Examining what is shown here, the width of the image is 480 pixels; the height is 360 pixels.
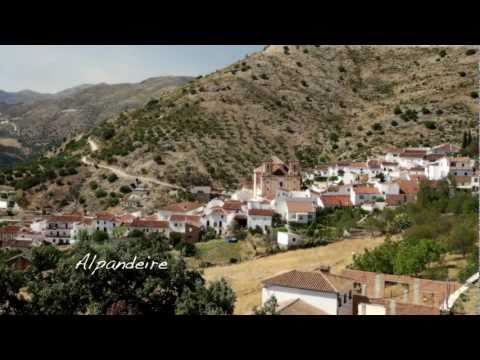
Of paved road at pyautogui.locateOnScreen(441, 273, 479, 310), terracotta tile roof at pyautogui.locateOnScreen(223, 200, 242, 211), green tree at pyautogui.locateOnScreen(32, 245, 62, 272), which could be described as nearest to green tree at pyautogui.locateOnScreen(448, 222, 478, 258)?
paved road at pyautogui.locateOnScreen(441, 273, 479, 310)

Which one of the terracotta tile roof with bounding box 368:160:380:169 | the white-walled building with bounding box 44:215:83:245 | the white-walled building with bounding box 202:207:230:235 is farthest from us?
the terracotta tile roof with bounding box 368:160:380:169

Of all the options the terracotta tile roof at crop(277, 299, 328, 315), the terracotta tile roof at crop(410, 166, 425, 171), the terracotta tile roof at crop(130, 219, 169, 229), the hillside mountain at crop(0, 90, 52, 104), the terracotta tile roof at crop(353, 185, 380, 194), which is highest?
the hillside mountain at crop(0, 90, 52, 104)

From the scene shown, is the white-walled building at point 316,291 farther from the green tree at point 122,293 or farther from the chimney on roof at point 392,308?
the green tree at point 122,293

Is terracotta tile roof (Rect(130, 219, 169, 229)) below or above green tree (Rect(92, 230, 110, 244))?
below

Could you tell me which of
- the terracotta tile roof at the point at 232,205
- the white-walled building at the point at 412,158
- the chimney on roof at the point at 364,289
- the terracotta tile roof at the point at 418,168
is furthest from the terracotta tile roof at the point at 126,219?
the white-walled building at the point at 412,158

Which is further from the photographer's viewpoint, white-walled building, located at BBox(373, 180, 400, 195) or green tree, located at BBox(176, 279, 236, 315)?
white-walled building, located at BBox(373, 180, 400, 195)

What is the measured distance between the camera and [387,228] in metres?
16.9

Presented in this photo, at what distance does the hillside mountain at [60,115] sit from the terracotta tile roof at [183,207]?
28.1m

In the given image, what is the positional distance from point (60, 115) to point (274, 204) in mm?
55172

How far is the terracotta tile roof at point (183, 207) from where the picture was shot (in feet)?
66.4

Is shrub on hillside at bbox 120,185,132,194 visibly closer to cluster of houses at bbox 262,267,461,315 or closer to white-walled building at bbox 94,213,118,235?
white-walled building at bbox 94,213,118,235

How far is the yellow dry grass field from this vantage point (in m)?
13.7

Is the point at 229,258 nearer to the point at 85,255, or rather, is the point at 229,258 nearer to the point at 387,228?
the point at 387,228

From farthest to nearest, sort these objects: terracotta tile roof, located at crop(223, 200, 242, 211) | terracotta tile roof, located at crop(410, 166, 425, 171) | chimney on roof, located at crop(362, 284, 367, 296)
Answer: terracotta tile roof, located at crop(410, 166, 425, 171)
terracotta tile roof, located at crop(223, 200, 242, 211)
chimney on roof, located at crop(362, 284, 367, 296)
